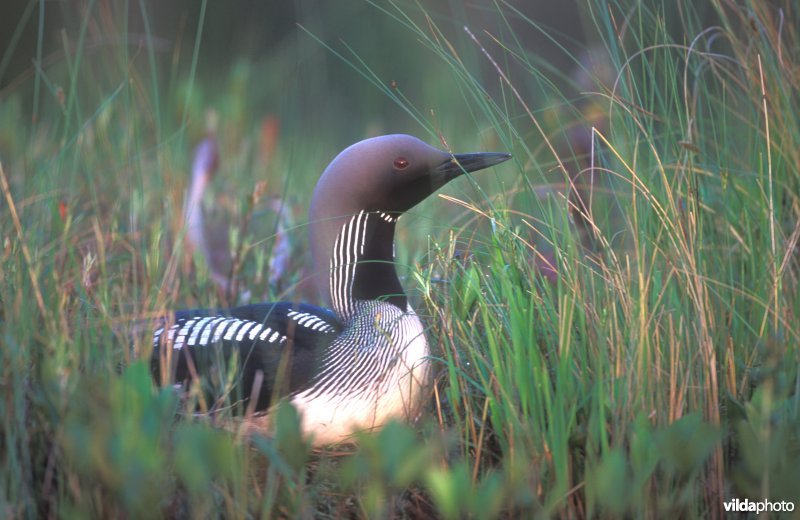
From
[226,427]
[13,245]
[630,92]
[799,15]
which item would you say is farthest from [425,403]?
[799,15]

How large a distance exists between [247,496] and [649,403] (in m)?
0.77

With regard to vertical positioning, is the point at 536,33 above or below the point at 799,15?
above

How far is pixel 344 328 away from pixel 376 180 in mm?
378

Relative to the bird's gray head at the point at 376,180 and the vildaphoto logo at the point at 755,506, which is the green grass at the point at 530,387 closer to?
the vildaphoto logo at the point at 755,506

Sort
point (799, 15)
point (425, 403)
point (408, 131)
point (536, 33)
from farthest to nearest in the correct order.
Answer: point (536, 33) < point (408, 131) < point (799, 15) < point (425, 403)

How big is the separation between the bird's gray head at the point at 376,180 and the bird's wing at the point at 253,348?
25 cm

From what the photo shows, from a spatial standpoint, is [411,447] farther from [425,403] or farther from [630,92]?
[630,92]

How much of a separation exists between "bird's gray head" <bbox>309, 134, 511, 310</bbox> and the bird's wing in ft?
0.83

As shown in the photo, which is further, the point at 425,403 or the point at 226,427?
the point at 425,403

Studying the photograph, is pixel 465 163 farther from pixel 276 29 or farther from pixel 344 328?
pixel 276 29

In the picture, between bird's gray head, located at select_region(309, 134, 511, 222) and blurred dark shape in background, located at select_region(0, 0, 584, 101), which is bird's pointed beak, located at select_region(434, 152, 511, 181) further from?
blurred dark shape in background, located at select_region(0, 0, 584, 101)

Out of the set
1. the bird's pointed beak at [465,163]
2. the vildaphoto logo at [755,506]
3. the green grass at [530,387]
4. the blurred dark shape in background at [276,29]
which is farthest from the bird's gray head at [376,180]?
the blurred dark shape in background at [276,29]

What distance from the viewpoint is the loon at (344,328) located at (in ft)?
7.07

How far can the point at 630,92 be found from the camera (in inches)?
85.8
